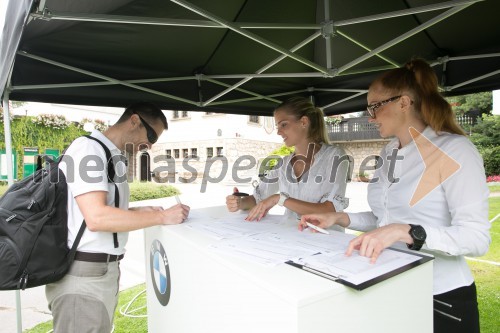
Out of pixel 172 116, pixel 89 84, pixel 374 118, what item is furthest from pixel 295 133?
pixel 172 116

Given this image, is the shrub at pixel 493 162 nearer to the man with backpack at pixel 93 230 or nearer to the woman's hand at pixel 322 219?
the woman's hand at pixel 322 219

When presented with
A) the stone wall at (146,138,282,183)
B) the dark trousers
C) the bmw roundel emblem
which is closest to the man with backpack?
the bmw roundel emblem

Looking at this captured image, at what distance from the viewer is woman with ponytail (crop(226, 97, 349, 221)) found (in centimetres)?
196

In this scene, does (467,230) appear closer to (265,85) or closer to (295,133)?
(295,133)

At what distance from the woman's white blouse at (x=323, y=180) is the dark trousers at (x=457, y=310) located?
2.65ft

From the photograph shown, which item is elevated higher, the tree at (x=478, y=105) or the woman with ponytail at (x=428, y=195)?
the tree at (x=478, y=105)

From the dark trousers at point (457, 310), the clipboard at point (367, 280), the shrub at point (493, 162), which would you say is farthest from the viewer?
the shrub at point (493, 162)

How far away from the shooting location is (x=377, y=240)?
851 mm

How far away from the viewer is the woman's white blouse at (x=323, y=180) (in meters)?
1.94

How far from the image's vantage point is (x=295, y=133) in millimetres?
2148

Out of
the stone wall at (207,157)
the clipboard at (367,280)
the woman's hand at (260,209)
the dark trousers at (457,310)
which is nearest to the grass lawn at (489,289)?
the dark trousers at (457,310)

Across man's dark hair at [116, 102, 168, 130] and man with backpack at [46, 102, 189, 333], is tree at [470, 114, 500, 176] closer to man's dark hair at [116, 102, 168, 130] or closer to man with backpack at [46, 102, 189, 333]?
man's dark hair at [116, 102, 168, 130]

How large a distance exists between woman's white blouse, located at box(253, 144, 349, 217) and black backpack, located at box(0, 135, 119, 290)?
1.19 metres

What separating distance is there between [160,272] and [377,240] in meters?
1.00
